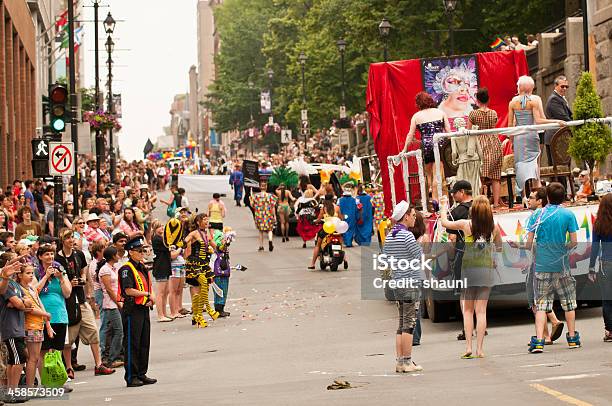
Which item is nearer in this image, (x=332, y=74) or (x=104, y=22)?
(x=104, y=22)

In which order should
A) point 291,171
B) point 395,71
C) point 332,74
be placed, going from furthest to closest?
point 332,74
point 291,171
point 395,71

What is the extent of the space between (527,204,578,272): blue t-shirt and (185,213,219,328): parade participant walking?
849 centimetres

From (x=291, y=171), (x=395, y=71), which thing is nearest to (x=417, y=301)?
(x=395, y=71)

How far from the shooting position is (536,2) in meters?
48.9

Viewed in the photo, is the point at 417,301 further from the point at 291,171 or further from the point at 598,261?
the point at 291,171

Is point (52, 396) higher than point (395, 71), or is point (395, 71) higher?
point (395, 71)

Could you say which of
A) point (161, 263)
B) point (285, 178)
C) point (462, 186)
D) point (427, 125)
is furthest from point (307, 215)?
point (462, 186)

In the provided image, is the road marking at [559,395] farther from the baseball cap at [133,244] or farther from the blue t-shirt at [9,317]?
the blue t-shirt at [9,317]

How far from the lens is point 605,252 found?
50.9 feet

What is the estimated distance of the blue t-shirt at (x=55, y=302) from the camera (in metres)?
16.0

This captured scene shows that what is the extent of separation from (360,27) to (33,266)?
132ft

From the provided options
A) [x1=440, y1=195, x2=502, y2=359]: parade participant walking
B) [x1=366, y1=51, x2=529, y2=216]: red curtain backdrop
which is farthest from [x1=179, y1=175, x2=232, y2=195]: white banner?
[x1=440, y1=195, x2=502, y2=359]: parade participant walking

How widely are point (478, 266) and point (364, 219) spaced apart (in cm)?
2134

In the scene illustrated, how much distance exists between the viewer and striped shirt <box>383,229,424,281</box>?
47.3 ft
